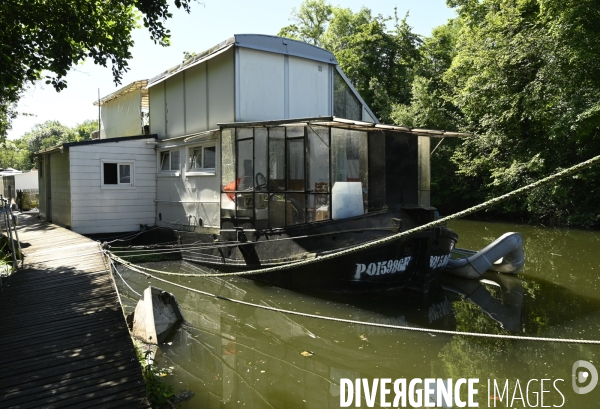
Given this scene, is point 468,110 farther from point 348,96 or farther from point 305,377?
point 305,377

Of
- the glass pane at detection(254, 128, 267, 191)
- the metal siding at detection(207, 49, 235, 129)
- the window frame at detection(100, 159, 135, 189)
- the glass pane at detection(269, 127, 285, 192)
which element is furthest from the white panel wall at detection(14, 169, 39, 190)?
the glass pane at detection(269, 127, 285, 192)

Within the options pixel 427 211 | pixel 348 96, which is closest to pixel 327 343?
pixel 427 211

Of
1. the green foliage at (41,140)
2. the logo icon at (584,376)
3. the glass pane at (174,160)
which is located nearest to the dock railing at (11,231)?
the glass pane at (174,160)

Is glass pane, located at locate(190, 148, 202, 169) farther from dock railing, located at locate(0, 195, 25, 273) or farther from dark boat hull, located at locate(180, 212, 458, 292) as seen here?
dock railing, located at locate(0, 195, 25, 273)

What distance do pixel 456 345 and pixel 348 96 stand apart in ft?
30.2

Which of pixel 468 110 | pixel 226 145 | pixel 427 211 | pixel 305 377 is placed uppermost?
pixel 468 110

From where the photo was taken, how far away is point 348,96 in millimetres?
14062

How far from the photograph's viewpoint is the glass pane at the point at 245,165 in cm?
992

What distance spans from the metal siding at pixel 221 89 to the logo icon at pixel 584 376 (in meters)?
8.64

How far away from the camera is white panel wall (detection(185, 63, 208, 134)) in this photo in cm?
A: 1269

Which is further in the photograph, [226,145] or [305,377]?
[226,145]

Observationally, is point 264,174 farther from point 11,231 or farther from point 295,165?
point 11,231

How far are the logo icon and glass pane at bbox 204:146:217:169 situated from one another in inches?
343

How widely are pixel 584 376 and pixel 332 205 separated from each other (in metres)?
4.72
